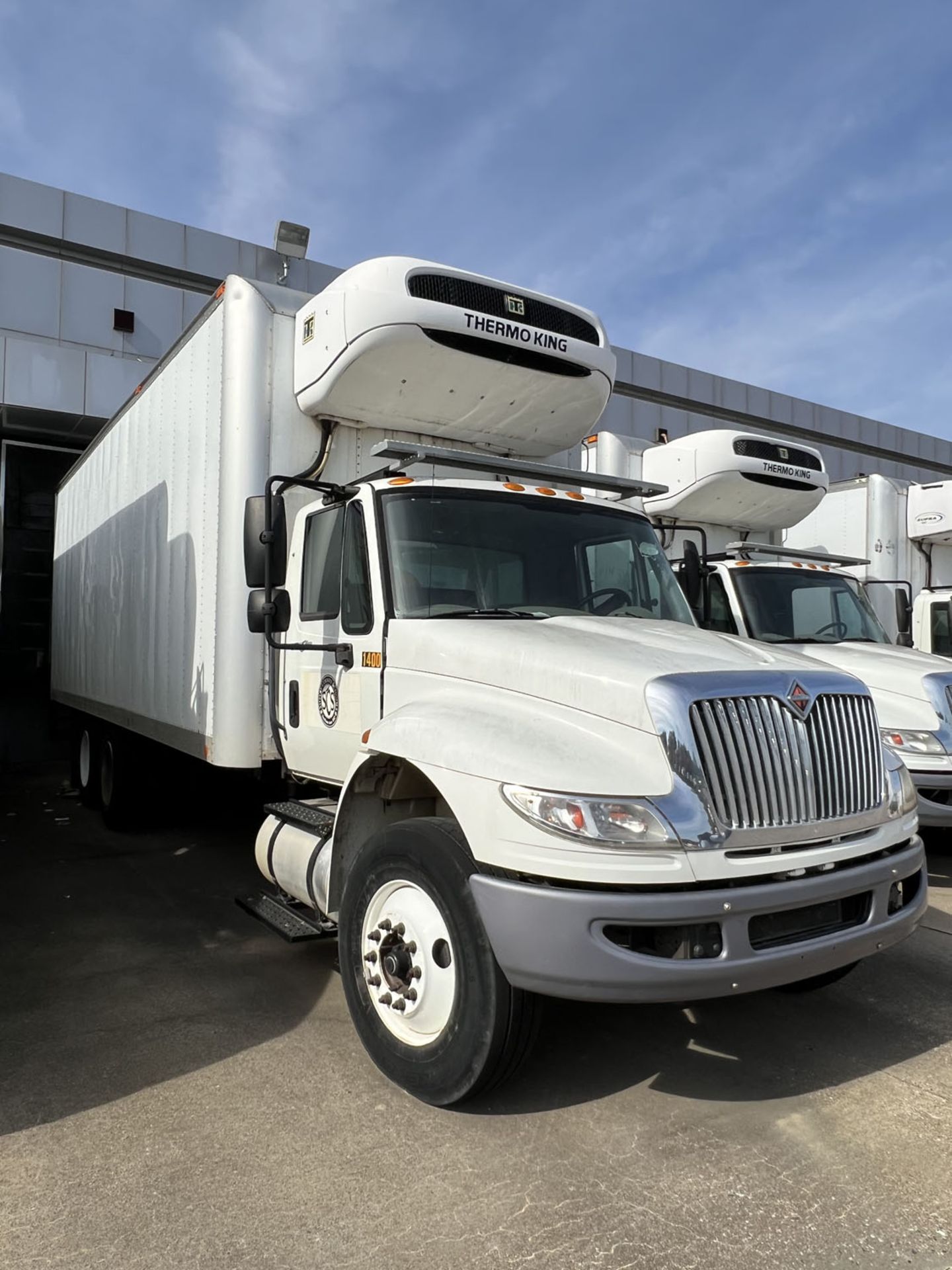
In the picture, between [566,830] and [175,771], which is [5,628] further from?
[566,830]

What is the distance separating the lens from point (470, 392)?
538cm

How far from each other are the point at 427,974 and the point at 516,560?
197 centimetres

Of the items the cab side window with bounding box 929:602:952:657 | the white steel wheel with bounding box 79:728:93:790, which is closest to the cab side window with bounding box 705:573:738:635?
the cab side window with bounding box 929:602:952:657

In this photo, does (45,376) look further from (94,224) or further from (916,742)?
(916,742)

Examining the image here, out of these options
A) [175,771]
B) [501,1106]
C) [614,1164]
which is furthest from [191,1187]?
[175,771]

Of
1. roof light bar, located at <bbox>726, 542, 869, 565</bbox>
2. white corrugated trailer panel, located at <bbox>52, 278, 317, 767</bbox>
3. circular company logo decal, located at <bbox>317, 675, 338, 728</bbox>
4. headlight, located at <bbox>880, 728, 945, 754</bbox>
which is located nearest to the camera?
circular company logo decal, located at <bbox>317, 675, 338, 728</bbox>

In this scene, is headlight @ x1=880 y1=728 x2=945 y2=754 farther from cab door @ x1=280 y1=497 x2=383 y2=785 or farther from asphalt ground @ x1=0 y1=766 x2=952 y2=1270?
cab door @ x1=280 y1=497 x2=383 y2=785

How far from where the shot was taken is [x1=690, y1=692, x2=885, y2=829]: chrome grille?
125 inches

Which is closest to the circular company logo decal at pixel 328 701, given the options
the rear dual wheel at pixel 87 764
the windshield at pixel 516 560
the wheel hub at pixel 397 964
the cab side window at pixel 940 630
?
the windshield at pixel 516 560

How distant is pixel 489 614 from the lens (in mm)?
4168

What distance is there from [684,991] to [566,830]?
0.64 metres

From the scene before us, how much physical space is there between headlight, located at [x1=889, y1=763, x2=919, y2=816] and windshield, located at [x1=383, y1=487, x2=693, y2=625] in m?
1.31

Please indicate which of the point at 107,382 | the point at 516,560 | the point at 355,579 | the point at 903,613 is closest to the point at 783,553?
the point at 903,613

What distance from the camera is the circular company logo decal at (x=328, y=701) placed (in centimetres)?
461
